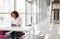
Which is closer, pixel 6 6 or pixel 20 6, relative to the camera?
pixel 6 6

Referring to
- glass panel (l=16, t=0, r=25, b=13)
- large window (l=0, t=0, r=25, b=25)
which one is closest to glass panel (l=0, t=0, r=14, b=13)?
large window (l=0, t=0, r=25, b=25)

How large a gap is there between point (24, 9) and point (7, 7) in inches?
36.8

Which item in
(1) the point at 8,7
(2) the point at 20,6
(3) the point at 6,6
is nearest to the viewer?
(3) the point at 6,6

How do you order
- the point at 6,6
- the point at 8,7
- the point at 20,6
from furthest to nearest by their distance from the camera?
the point at 20,6 → the point at 8,7 → the point at 6,6

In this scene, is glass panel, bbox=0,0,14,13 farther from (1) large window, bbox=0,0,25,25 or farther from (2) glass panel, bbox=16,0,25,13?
(2) glass panel, bbox=16,0,25,13

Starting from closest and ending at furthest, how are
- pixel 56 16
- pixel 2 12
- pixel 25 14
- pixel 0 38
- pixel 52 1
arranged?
pixel 0 38, pixel 2 12, pixel 25 14, pixel 52 1, pixel 56 16

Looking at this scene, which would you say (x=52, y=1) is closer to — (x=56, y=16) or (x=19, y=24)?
(x=56, y=16)

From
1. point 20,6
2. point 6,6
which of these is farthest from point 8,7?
point 20,6

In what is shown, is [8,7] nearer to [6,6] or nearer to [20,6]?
[6,6]

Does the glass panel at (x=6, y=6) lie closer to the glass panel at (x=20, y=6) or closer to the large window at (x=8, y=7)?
the large window at (x=8, y=7)

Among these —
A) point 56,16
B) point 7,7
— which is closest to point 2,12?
point 7,7

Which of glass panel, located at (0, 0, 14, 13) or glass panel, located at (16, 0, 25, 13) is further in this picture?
glass panel, located at (16, 0, 25, 13)

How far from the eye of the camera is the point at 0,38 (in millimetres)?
3670

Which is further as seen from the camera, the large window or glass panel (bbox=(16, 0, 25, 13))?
glass panel (bbox=(16, 0, 25, 13))
